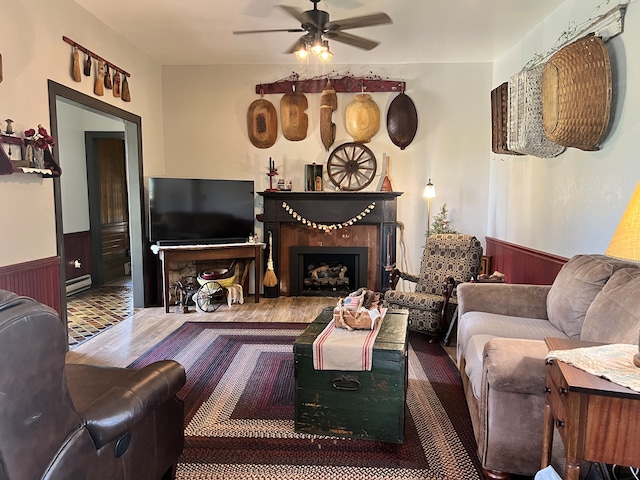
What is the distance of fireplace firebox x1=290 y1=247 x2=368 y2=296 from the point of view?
5.29 m

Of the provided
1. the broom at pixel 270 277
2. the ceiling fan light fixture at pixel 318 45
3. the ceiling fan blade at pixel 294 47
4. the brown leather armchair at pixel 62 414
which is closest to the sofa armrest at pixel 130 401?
the brown leather armchair at pixel 62 414

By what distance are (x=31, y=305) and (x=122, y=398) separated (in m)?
0.52

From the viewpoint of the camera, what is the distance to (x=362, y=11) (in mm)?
3584

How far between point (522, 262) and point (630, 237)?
3002 millimetres

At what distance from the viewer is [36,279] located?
9.91 feet

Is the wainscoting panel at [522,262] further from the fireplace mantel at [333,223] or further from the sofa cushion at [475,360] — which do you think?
the sofa cushion at [475,360]

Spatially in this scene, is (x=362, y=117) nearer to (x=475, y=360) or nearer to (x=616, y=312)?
(x=475, y=360)

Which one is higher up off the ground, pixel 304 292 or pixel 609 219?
pixel 609 219

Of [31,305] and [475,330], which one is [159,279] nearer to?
[475,330]

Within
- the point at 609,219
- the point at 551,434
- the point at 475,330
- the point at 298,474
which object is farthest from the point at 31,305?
the point at 609,219

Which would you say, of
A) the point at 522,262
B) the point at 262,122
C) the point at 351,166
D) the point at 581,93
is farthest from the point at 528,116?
the point at 262,122

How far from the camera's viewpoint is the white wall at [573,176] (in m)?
2.55

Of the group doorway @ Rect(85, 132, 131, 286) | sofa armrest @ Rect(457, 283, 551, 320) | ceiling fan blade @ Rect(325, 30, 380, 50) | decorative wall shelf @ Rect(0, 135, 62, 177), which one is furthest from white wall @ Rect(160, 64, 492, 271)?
sofa armrest @ Rect(457, 283, 551, 320)

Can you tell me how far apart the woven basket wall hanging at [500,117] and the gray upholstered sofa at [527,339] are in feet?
5.43
